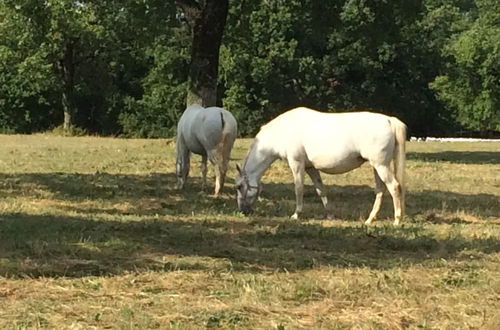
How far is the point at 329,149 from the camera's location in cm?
1174

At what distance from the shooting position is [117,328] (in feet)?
18.5

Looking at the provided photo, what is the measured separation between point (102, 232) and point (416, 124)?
45.2 metres

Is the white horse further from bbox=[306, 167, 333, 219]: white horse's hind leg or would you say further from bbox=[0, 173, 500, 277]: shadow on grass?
bbox=[306, 167, 333, 219]: white horse's hind leg

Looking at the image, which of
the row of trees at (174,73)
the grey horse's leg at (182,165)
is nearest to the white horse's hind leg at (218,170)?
the grey horse's leg at (182,165)

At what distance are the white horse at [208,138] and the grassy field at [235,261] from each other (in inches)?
21.8

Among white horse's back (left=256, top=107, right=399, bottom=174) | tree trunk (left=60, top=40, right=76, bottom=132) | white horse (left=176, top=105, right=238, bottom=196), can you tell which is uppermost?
white horse's back (left=256, top=107, right=399, bottom=174)

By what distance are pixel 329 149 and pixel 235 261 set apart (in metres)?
4.00

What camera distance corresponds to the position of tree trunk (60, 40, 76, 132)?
47.3 meters

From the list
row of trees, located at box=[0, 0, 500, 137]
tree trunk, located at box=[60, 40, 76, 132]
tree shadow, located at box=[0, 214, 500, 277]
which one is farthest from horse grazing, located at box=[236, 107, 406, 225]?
tree trunk, located at box=[60, 40, 76, 132]

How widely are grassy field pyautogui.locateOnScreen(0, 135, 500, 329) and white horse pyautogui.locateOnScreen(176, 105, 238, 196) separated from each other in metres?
0.55

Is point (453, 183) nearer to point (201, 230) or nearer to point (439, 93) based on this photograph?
point (201, 230)

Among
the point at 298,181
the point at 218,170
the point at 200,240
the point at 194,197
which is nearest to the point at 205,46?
the point at 218,170

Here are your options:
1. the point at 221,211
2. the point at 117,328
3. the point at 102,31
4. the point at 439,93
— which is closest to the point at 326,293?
the point at 117,328

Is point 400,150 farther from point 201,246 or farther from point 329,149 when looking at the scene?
point 201,246
